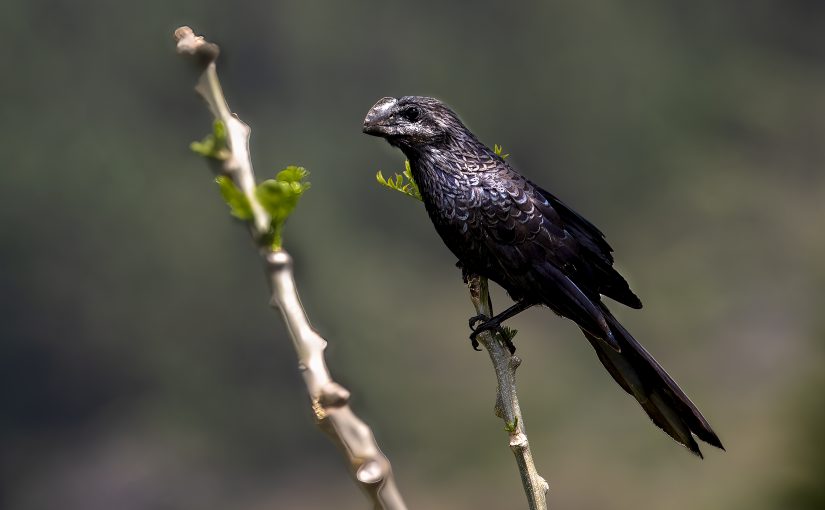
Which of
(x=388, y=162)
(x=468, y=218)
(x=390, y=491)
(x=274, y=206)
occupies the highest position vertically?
(x=388, y=162)

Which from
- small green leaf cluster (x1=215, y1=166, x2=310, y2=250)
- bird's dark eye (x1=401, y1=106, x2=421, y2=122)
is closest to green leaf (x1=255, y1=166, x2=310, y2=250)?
small green leaf cluster (x1=215, y1=166, x2=310, y2=250)

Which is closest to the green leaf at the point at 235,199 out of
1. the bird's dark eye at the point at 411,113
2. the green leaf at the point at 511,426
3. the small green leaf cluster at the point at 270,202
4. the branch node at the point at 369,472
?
the small green leaf cluster at the point at 270,202

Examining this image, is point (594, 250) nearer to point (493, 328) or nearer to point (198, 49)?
point (493, 328)

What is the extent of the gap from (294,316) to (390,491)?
78mm

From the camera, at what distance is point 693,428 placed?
0.67 meters

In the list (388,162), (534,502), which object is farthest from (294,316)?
(388,162)

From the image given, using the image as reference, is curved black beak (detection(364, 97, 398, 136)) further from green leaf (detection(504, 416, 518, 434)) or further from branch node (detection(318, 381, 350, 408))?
branch node (detection(318, 381, 350, 408))

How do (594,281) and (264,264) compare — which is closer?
(264,264)

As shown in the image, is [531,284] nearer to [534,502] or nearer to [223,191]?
[534,502]

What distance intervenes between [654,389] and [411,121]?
12.1 inches

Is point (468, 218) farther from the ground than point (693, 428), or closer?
farther from the ground

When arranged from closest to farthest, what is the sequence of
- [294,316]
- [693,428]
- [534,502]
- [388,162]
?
[294,316] < [534,502] < [693,428] < [388,162]

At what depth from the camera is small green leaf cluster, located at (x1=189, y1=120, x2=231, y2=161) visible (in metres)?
0.33

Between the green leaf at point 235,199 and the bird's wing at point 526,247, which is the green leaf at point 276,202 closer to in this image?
the green leaf at point 235,199
